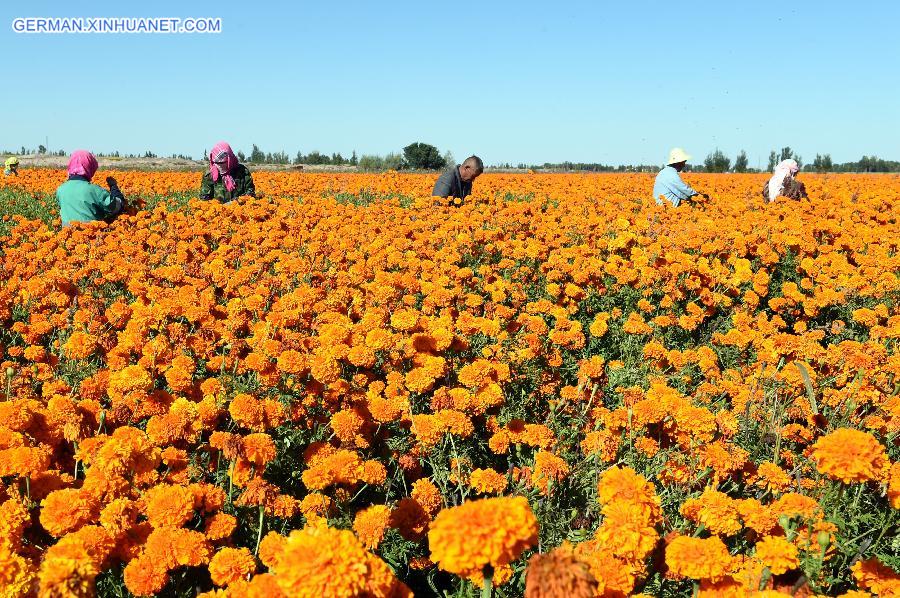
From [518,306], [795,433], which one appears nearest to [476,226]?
[518,306]

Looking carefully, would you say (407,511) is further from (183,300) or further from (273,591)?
(183,300)

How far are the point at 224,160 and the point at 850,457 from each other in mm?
9938

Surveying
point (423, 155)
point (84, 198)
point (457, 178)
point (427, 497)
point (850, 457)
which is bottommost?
point (427, 497)

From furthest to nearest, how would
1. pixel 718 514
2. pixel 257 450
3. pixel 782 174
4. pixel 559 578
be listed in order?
1. pixel 782 174
2. pixel 257 450
3. pixel 718 514
4. pixel 559 578

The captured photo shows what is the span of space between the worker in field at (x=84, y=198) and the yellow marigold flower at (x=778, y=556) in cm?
772

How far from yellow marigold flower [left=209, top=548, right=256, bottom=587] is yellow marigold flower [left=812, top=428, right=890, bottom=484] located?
172 cm

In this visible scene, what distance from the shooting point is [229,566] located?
1692mm

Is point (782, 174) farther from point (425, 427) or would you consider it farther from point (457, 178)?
point (425, 427)

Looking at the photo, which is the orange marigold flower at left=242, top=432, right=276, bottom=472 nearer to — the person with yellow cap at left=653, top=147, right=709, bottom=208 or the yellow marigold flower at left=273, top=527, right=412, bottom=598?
the yellow marigold flower at left=273, top=527, right=412, bottom=598

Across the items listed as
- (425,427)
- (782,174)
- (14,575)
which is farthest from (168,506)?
(782,174)

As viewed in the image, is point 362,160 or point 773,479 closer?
point 773,479

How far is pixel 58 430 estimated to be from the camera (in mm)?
2312

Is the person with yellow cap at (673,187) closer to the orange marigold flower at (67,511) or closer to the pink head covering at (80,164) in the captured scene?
the pink head covering at (80,164)

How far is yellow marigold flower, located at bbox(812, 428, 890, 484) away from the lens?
5.99 feet
